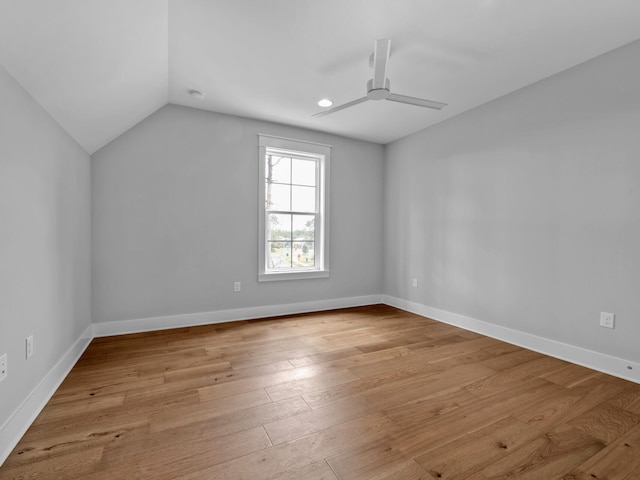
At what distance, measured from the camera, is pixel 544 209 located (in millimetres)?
2795

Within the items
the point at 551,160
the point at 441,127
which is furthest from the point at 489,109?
the point at 551,160

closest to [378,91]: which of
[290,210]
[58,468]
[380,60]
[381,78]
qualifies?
[381,78]

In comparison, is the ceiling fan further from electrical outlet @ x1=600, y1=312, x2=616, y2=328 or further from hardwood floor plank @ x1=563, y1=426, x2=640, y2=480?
hardwood floor plank @ x1=563, y1=426, x2=640, y2=480

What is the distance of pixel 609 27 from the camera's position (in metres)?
2.11

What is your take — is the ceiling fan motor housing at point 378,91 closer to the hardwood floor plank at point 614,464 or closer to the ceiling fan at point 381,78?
the ceiling fan at point 381,78

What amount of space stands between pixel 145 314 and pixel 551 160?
427 centimetres

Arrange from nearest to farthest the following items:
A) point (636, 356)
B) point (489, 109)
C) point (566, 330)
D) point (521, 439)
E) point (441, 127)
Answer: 1. point (521, 439)
2. point (636, 356)
3. point (566, 330)
4. point (489, 109)
5. point (441, 127)

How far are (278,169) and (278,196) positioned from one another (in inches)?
14.2

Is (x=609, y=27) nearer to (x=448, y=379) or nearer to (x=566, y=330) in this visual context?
(x=566, y=330)

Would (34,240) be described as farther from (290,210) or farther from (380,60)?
(290,210)

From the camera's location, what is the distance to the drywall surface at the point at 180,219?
3146mm

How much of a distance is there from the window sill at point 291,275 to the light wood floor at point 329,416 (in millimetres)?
1079

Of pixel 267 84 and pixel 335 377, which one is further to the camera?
pixel 267 84

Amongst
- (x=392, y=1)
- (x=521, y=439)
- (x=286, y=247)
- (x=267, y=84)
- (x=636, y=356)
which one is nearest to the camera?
(x=521, y=439)
